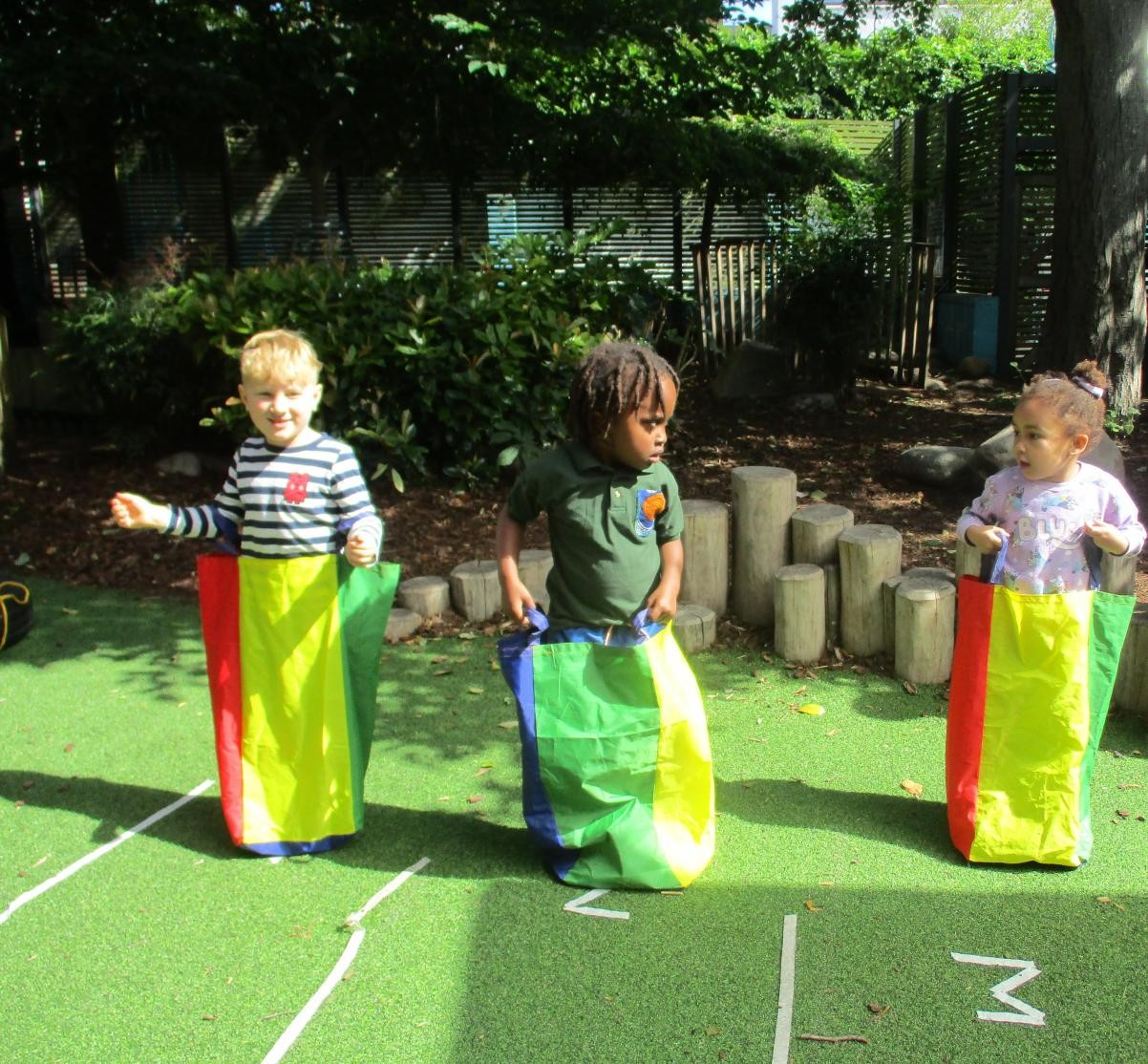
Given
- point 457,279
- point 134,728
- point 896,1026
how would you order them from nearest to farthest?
point 896,1026, point 134,728, point 457,279

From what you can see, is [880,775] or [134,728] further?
[134,728]

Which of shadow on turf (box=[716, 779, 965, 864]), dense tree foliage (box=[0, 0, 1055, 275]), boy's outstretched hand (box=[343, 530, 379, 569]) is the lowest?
shadow on turf (box=[716, 779, 965, 864])

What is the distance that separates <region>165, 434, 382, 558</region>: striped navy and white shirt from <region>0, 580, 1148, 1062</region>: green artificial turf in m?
0.96

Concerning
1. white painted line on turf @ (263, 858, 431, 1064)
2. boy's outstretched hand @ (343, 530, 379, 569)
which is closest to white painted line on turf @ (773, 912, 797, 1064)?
white painted line on turf @ (263, 858, 431, 1064)

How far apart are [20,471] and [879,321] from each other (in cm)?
715

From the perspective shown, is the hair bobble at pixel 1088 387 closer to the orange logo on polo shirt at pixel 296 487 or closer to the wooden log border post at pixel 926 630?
the wooden log border post at pixel 926 630

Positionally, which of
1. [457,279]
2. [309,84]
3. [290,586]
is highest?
[309,84]

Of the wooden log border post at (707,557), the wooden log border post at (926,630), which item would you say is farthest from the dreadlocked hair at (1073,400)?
the wooden log border post at (707,557)

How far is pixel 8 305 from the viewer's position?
12.4m

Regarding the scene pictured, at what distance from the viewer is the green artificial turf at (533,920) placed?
2598 mm

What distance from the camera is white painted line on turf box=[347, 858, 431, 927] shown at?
121 inches

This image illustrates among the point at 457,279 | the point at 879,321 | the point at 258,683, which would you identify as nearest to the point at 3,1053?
the point at 258,683

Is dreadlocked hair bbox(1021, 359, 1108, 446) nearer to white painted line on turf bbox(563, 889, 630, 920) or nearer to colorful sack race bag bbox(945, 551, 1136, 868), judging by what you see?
colorful sack race bag bbox(945, 551, 1136, 868)

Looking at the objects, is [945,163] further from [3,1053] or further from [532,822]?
[3,1053]
